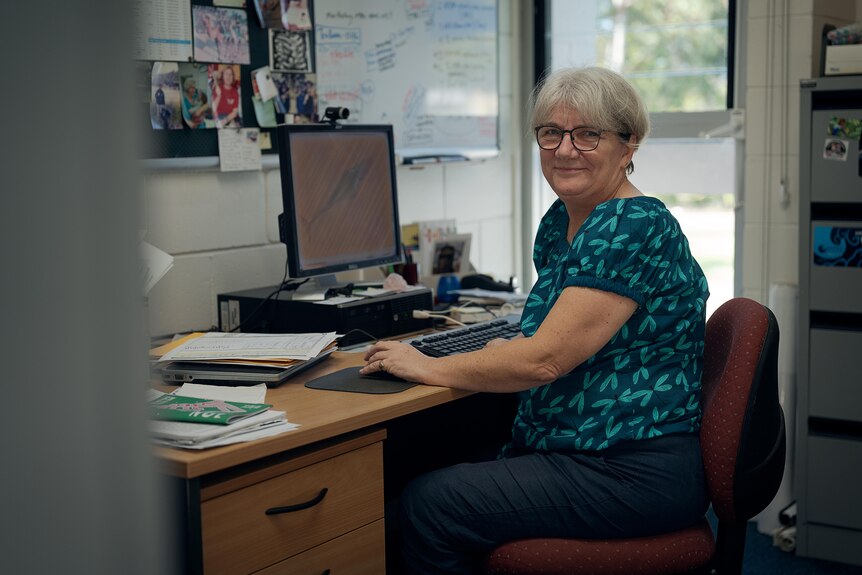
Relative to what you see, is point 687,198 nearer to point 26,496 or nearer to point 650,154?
point 650,154

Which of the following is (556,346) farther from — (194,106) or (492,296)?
(194,106)

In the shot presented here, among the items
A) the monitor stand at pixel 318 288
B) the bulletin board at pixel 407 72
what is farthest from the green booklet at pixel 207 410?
the bulletin board at pixel 407 72

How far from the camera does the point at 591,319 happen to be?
1628 mm

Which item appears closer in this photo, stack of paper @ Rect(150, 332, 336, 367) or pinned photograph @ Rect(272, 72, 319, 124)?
stack of paper @ Rect(150, 332, 336, 367)

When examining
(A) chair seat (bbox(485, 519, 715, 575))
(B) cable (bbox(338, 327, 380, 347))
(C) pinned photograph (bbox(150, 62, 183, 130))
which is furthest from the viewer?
(C) pinned photograph (bbox(150, 62, 183, 130))

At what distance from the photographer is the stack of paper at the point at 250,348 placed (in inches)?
72.6

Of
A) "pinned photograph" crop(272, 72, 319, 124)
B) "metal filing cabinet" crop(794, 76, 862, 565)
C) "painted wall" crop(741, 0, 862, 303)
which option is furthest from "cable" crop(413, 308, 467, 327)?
"painted wall" crop(741, 0, 862, 303)

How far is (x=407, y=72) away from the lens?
3.18m

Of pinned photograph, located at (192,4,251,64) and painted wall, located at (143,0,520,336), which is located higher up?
pinned photograph, located at (192,4,251,64)

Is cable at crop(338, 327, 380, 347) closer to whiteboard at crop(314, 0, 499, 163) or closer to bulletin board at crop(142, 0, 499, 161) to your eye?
bulletin board at crop(142, 0, 499, 161)

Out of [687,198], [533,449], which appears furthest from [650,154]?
[533,449]

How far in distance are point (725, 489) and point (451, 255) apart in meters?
1.45

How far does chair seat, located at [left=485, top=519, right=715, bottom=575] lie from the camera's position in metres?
1.62

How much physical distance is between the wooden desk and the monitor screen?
0.45m
